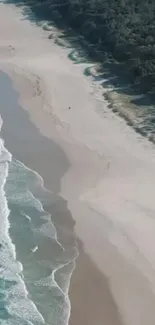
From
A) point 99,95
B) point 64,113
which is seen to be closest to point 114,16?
point 99,95

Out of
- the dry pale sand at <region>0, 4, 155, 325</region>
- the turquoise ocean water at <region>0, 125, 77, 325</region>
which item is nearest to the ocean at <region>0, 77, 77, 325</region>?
the turquoise ocean water at <region>0, 125, 77, 325</region>

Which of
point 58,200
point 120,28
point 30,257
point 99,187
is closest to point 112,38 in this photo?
point 120,28

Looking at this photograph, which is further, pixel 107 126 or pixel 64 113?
pixel 64 113

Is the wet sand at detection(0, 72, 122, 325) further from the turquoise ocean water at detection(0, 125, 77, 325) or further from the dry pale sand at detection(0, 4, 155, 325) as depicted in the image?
the turquoise ocean water at detection(0, 125, 77, 325)

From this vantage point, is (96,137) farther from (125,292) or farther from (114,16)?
(114,16)

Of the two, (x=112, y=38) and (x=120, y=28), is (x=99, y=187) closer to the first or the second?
(x=112, y=38)

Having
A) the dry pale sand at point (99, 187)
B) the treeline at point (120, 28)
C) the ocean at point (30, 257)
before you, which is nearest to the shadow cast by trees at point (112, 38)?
the treeline at point (120, 28)
